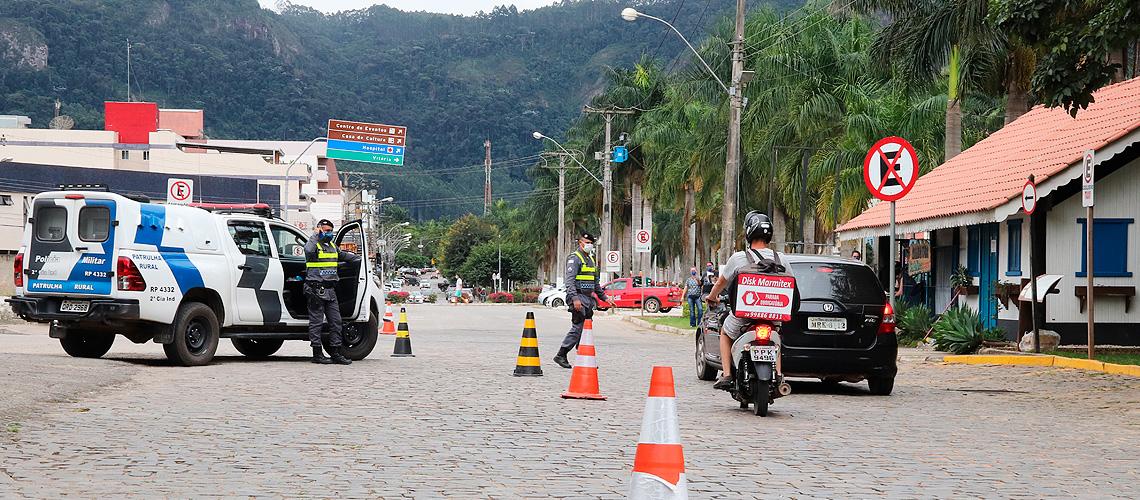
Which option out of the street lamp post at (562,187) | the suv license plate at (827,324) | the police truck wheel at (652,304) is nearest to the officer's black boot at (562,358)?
the suv license plate at (827,324)

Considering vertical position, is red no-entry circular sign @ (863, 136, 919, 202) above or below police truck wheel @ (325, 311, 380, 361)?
above

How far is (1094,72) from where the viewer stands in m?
15.0

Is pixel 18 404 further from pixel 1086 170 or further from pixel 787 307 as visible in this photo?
pixel 1086 170

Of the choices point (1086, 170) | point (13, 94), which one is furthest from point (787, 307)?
point (13, 94)

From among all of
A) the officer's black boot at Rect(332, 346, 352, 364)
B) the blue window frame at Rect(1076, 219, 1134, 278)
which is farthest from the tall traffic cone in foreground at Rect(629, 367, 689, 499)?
the blue window frame at Rect(1076, 219, 1134, 278)

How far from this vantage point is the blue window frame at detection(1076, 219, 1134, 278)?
21.4 meters

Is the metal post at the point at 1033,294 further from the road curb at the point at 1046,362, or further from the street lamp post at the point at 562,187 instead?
the street lamp post at the point at 562,187

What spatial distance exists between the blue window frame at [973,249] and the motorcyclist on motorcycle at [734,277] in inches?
547

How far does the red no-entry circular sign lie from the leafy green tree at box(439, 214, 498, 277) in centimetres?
12128

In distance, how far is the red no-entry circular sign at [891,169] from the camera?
16844mm

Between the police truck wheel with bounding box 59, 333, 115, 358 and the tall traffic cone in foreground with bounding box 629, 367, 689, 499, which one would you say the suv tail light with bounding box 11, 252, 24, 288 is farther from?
the tall traffic cone in foreground with bounding box 629, 367, 689, 499

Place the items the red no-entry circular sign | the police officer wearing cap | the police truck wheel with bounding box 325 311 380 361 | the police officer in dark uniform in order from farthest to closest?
the police truck wheel with bounding box 325 311 380 361 < the police officer in dark uniform < the police officer wearing cap < the red no-entry circular sign

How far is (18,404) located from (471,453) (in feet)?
14.6

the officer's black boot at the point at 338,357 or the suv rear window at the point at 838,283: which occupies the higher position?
the suv rear window at the point at 838,283
